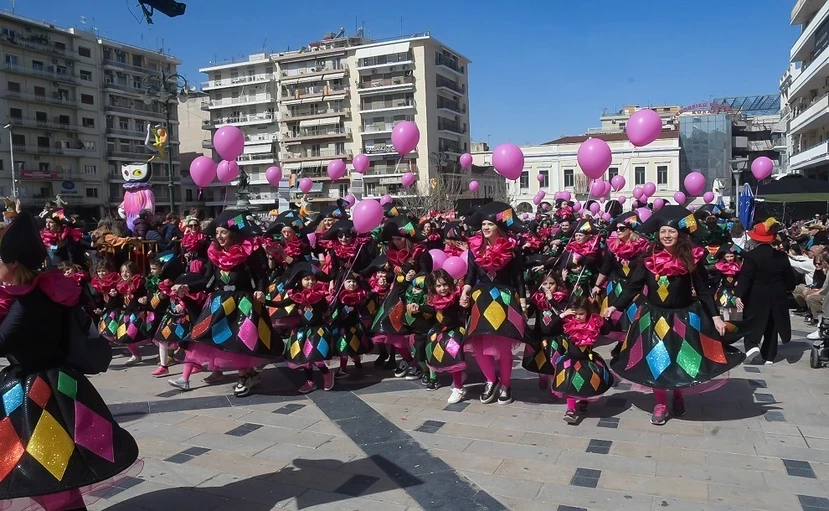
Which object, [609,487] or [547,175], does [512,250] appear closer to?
[609,487]

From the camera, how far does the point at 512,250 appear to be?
6109mm

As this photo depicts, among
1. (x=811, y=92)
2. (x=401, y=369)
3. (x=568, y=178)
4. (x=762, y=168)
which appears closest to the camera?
(x=401, y=369)

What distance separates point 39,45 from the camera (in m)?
49.4

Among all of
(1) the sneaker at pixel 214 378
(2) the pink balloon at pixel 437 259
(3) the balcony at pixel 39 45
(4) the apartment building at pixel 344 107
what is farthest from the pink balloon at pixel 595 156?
(3) the balcony at pixel 39 45

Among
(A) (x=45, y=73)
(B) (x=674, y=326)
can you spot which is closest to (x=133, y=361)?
(B) (x=674, y=326)

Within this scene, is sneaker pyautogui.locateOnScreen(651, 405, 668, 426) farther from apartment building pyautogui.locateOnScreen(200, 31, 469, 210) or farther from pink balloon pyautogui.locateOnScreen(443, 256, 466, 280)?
apartment building pyautogui.locateOnScreen(200, 31, 469, 210)

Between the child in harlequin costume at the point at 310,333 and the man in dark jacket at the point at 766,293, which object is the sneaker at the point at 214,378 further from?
the man in dark jacket at the point at 766,293

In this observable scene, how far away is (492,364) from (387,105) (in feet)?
175

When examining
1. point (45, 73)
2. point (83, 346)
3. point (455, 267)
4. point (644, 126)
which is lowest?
point (83, 346)

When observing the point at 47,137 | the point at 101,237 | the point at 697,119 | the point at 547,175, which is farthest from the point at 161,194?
the point at 101,237

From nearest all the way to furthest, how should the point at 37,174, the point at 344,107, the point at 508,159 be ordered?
the point at 508,159 < the point at 37,174 < the point at 344,107

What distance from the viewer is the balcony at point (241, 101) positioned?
61841mm

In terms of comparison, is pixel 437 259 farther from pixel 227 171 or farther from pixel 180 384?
pixel 227 171

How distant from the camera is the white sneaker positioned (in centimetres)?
646
